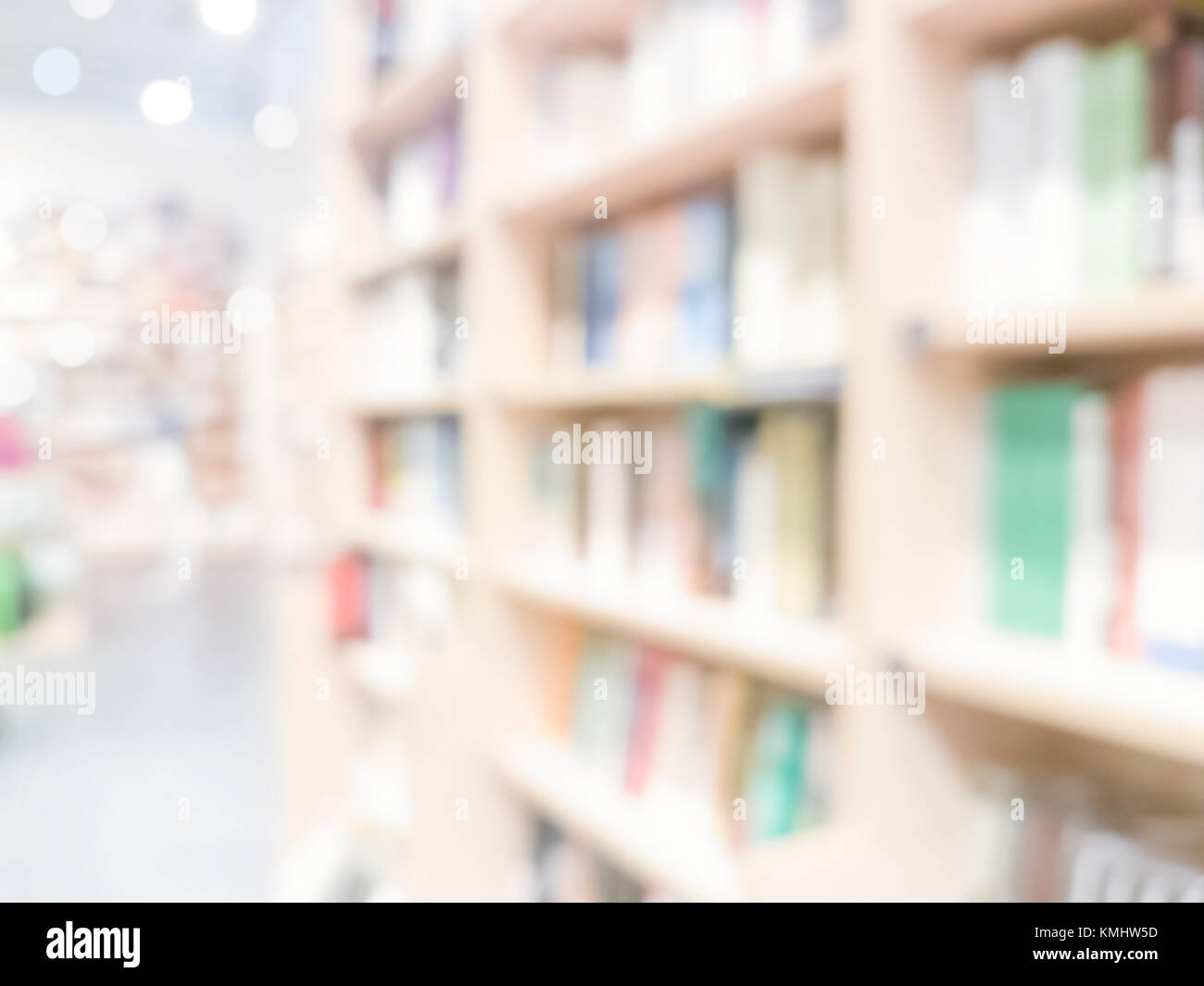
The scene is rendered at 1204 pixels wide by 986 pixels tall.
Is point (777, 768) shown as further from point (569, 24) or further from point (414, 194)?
point (414, 194)

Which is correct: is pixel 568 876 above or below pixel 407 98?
below

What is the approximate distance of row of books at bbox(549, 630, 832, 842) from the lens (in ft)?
3.87

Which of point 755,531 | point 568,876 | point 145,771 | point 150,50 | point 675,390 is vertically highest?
point 150,50

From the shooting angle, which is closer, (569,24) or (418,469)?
(569,24)

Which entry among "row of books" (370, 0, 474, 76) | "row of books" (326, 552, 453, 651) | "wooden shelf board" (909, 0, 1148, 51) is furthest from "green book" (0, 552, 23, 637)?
"wooden shelf board" (909, 0, 1148, 51)

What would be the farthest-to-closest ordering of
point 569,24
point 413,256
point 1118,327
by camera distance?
point 413,256, point 569,24, point 1118,327

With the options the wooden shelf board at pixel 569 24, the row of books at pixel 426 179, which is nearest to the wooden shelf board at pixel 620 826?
the row of books at pixel 426 179

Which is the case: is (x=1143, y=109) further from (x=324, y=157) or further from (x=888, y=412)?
(x=324, y=157)

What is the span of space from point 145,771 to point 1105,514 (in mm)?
2659

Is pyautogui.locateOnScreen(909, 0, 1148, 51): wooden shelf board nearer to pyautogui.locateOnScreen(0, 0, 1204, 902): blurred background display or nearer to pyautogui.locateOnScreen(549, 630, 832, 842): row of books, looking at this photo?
pyautogui.locateOnScreen(0, 0, 1204, 902): blurred background display

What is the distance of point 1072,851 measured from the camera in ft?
2.88

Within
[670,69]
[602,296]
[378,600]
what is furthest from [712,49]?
[378,600]

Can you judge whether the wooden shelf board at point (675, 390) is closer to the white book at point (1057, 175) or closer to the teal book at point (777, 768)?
the white book at point (1057, 175)

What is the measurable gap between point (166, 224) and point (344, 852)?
4.20m
